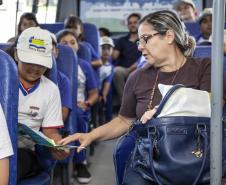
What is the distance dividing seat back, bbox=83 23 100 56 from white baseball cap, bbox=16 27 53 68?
8.89 feet

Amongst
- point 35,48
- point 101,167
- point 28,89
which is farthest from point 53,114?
point 101,167

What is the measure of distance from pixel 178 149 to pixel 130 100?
50cm

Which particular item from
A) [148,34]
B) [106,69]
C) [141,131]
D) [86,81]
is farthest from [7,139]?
[106,69]

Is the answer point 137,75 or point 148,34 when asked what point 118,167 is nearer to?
point 137,75

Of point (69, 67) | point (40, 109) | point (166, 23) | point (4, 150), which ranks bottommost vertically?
point (4, 150)

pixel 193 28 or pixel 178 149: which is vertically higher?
pixel 193 28

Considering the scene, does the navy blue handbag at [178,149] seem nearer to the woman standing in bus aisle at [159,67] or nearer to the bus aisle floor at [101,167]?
the woman standing in bus aisle at [159,67]

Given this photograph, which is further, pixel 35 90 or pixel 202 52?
pixel 202 52

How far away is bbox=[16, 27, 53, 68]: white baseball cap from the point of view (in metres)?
2.13

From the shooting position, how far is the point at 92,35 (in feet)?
16.4

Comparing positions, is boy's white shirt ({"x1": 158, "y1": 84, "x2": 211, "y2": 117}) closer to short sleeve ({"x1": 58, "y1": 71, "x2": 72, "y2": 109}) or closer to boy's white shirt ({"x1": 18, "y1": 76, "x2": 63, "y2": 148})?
boy's white shirt ({"x1": 18, "y1": 76, "x2": 63, "y2": 148})

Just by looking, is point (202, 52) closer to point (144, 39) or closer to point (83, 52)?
point (144, 39)

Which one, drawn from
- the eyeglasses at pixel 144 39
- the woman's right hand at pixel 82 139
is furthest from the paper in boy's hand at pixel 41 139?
the eyeglasses at pixel 144 39

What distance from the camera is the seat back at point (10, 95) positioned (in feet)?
5.14
